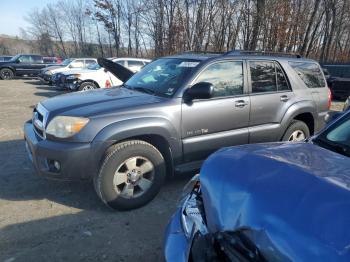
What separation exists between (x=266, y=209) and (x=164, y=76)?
10.5 feet

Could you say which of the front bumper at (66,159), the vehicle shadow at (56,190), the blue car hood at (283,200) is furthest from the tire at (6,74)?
the blue car hood at (283,200)

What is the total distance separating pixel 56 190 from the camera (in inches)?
173

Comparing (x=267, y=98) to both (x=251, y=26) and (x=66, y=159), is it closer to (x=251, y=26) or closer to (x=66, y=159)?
(x=66, y=159)

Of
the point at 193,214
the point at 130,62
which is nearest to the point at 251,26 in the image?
the point at 130,62

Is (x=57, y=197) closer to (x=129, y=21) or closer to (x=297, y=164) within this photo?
(x=297, y=164)

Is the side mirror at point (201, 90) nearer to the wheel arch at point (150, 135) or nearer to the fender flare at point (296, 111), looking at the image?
the wheel arch at point (150, 135)

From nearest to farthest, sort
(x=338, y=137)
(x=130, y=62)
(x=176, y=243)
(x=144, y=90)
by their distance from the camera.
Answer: (x=176, y=243) < (x=338, y=137) < (x=144, y=90) < (x=130, y=62)

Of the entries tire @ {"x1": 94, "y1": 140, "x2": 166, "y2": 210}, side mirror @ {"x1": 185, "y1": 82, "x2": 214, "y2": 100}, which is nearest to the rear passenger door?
side mirror @ {"x1": 185, "y1": 82, "x2": 214, "y2": 100}

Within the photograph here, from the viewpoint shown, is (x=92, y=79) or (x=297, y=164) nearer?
(x=297, y=164)

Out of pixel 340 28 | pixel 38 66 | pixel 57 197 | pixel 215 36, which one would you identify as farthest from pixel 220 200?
pixel 340 28

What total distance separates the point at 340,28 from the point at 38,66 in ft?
85.1

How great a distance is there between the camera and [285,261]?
1.44 m

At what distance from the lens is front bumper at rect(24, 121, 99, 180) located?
3530mm

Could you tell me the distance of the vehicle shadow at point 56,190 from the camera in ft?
13.5
